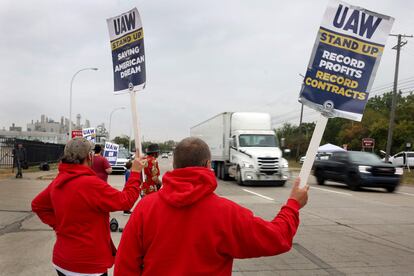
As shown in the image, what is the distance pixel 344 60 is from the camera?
3.18 metres

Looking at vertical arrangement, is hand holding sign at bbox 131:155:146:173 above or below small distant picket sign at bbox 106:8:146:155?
below

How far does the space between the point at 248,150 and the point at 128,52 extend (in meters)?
16.6

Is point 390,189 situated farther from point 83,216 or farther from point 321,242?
point 83,216

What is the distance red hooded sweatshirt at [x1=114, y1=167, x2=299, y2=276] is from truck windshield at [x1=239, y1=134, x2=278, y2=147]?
64.9ft

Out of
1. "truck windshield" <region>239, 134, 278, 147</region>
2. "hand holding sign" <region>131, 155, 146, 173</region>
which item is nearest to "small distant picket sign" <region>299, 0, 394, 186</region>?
"hand holding sign" <region>131, 155, 146, 173</region>

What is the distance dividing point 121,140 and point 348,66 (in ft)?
411

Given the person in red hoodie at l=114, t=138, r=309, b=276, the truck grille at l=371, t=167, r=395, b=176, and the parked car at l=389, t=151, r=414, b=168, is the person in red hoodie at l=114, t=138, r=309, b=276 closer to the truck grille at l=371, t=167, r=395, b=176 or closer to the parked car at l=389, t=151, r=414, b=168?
the truck grille at l=371, t=167, r=395, b=176

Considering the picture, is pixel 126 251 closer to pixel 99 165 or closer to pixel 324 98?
pixel 324 98

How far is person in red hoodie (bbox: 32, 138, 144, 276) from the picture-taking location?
3.26 m

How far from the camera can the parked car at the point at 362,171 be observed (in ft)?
60.3

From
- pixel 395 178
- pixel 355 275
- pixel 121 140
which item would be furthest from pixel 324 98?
pixel 121 140

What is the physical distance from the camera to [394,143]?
6106cm

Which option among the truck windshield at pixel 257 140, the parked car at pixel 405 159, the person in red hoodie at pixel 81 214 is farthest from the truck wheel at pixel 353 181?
the parked car at pixel 405 159

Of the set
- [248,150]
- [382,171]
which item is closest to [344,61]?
[382,171]
